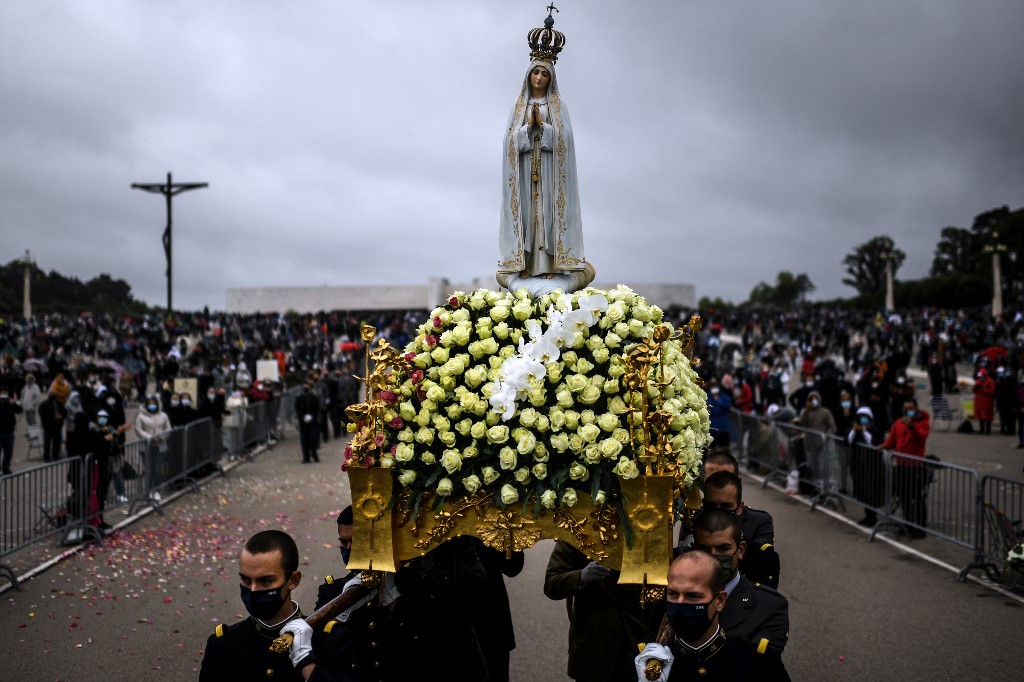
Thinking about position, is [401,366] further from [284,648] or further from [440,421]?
Answer: [284,648]

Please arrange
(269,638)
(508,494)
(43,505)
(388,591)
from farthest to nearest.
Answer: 1. (43,505)
2. (388,591)
3. (508,494)
4. (269,638)

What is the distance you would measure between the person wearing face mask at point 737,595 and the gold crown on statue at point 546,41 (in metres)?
3.20

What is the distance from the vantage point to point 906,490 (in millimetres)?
11516

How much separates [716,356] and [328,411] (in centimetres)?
1769

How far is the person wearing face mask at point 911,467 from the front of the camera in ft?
36.9

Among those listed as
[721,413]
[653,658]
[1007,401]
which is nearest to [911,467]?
[721,413]

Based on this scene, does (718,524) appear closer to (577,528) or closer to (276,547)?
(577,528)

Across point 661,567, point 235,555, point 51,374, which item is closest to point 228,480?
point 235,555

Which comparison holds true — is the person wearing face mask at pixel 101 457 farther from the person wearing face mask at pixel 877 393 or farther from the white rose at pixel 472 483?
the person wearing face mask at pixel 877 393

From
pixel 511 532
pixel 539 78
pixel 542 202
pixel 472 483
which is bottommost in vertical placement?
pixel 511 532

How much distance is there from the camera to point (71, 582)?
9.87 meters

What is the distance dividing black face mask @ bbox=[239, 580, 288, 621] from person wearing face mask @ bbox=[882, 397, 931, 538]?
960 centimetres

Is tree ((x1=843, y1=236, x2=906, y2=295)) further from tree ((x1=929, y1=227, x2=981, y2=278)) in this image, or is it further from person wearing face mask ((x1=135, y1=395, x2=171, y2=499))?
person wearing face mask ((x1=135, y1=395, x2=171, y2=499))

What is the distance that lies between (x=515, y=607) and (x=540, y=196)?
4.75m
